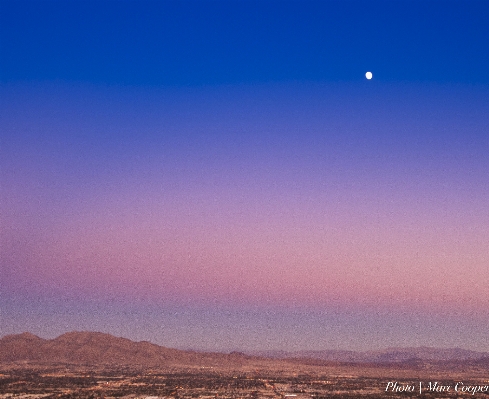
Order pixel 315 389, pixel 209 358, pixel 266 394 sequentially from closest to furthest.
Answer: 1. pixel 266 394
2. pixel 315 389
3. pixel 209 358

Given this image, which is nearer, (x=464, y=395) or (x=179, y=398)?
(x=179, y=398)

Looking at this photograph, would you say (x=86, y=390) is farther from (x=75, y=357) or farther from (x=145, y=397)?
(x=75, y=357)

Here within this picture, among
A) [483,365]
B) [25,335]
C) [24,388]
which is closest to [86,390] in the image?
[24,388]

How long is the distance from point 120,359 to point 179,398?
104 metres

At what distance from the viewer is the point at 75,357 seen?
156 meters

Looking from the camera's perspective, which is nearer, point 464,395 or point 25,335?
point 464,395

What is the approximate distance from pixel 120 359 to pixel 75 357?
14.6 metres

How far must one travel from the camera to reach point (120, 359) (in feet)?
522

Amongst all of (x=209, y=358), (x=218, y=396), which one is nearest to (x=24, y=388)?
(x=218, y=396)

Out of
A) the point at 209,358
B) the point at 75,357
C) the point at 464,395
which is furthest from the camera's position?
the point at 209,358

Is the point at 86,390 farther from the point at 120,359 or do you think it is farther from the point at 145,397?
the point at 120,359

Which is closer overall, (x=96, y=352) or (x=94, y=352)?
(x=94, y=352)

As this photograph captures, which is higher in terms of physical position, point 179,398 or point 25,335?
point 25,335

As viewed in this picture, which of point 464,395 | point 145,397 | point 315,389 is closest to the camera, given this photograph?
point 145,397
